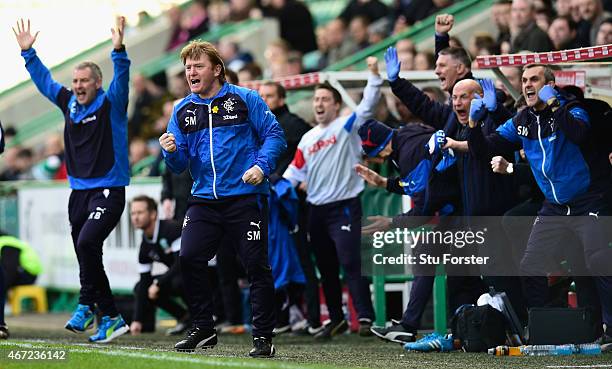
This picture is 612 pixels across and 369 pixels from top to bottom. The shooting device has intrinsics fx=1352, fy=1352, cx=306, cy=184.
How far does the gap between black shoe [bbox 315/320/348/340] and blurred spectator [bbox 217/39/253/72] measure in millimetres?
7211

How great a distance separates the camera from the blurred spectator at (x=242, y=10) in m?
23.0

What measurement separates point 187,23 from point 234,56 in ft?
13.3

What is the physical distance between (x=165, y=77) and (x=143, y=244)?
8890mm

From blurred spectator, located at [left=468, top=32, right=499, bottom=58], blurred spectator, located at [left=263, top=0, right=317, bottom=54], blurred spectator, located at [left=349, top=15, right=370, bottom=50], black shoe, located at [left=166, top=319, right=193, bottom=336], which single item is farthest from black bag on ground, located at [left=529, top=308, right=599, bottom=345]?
blurred spectator, located at [left=263, top=0, right=317, bottom=54]

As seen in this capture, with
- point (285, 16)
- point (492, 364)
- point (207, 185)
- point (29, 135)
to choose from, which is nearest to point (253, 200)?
point (207, 185)

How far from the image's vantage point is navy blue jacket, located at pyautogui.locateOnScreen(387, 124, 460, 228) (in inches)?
441

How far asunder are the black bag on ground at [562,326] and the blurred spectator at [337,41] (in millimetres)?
8648

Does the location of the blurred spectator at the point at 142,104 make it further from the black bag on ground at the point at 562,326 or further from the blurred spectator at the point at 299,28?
the black bag on ground at the point at 562,326

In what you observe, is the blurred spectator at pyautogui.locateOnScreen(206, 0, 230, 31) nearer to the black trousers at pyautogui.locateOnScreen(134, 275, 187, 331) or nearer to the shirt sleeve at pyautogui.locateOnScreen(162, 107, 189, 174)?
the black trousers at pyautogui.locateOnScreen(134, 275, 187, 331)

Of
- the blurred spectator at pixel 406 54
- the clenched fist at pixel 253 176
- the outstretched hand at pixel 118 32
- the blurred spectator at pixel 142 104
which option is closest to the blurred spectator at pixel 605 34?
the blurred spectator at pixel 406 54

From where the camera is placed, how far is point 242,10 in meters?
23.0

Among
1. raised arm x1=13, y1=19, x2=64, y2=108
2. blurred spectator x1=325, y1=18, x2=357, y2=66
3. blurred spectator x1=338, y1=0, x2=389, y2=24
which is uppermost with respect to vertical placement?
blurred spectator x1=338, y1=0, x2=389, y2=24

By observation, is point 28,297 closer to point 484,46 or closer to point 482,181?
point 484,46

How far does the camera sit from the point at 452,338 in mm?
10867
